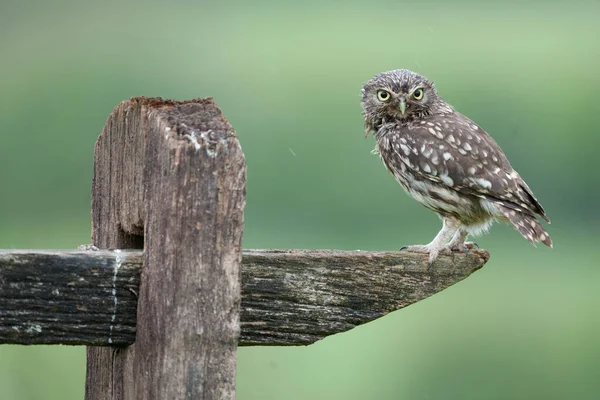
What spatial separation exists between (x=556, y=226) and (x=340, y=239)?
2528mm

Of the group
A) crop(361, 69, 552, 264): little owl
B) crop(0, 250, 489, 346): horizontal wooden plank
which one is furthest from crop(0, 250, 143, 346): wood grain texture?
crop(361, 69, 552, 264): little owl

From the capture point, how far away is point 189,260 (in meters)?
2.18

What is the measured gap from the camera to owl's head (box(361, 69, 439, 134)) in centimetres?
518

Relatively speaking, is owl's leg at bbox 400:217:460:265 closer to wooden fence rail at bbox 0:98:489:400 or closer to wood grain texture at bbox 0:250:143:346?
wooden fence rail at bbox 0:98:489:400

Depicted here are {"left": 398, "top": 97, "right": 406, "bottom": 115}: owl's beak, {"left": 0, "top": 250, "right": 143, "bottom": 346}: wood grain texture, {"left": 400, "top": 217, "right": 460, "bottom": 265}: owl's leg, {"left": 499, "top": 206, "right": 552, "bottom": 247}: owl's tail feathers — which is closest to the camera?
{"left": 0, "top": 250, "right": 143, "bottom": 346}: wood grain texture

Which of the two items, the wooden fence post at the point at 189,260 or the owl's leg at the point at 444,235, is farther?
the owl's leg at the point at 444,235

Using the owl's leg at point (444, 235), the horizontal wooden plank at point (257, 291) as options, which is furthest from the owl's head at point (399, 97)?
the horizontal wooden plank at point (257, 291)

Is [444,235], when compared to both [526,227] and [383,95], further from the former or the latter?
[383,95]

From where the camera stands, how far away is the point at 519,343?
9.49m

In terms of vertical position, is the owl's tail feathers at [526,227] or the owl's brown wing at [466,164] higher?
the owl's brown wing at [466,164]

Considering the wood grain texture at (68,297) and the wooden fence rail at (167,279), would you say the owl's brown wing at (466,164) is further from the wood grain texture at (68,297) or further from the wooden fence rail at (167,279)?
the wood grain texture at (68,297)

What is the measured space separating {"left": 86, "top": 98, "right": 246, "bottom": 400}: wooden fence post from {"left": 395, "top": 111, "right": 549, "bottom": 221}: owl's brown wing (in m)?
2.55

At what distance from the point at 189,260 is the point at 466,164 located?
2710mm

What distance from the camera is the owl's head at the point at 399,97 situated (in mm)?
5176
